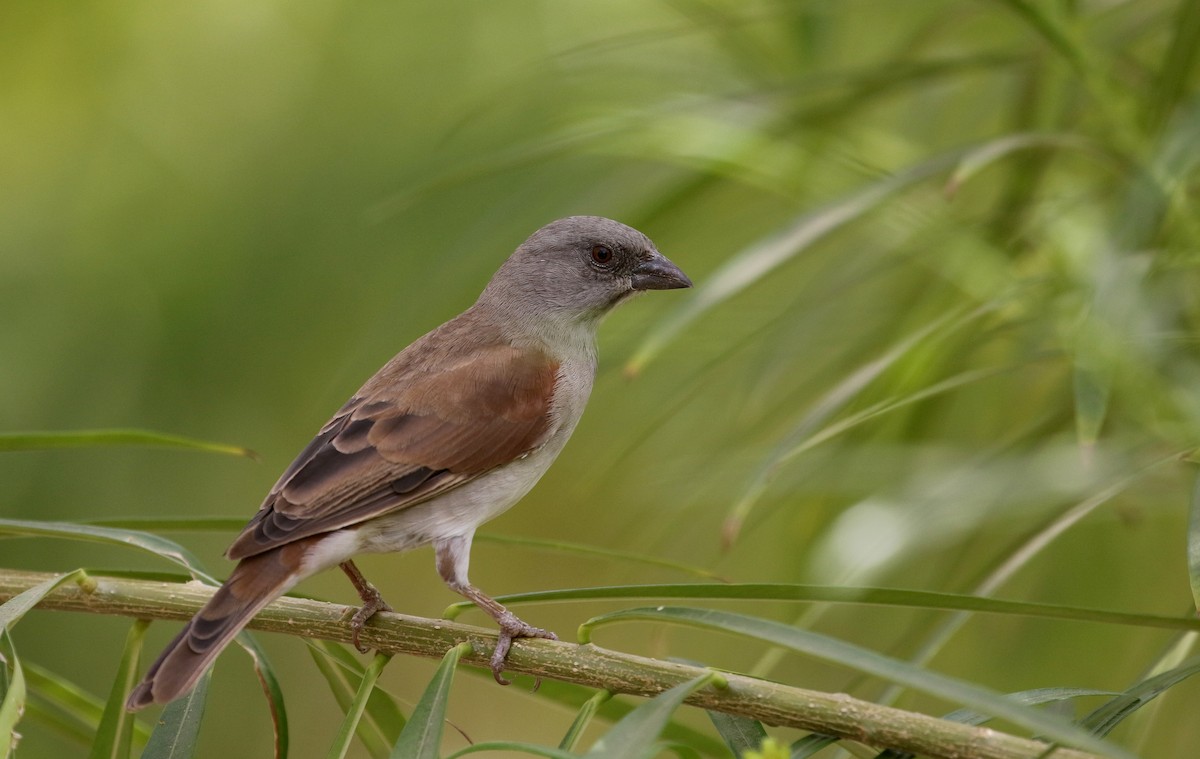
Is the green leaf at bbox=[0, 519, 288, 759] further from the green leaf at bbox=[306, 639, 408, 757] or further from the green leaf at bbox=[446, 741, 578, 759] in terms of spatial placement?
the green leaf at bbox=[446, 741, 578, 759]

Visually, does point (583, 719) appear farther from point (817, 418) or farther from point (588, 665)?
point (817, 418)

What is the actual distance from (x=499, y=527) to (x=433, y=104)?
166 centimetres

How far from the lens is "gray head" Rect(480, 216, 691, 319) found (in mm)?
3164

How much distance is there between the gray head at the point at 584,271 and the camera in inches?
125

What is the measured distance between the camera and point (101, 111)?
5.02m

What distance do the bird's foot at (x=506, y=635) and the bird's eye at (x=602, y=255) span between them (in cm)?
117

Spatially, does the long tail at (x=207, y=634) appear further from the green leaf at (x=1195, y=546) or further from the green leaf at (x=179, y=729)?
the green leaf at (x=1195, y=546)

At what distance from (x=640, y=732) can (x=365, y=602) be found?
1.37m

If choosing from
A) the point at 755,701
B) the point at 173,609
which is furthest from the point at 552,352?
the point at 755,701

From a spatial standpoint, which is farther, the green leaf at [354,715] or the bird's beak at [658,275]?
the bird's beak at [658,275]

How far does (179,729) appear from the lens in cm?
180

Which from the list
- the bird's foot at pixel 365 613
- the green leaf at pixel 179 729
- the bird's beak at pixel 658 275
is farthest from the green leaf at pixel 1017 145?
the green leaf at pixel 179 729

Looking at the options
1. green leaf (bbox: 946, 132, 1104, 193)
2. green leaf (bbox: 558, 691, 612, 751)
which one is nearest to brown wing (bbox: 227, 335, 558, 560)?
green leaf (bbox: 558, 691, 612, 751)

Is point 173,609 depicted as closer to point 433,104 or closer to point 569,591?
point 569,591
